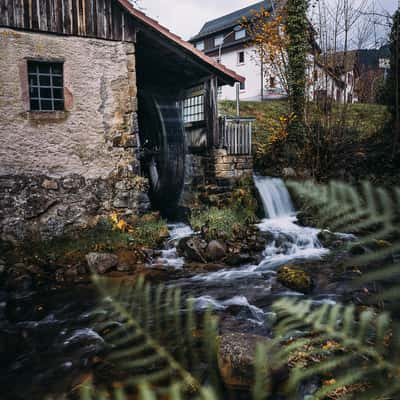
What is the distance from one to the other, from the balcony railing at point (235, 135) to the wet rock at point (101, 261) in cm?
450

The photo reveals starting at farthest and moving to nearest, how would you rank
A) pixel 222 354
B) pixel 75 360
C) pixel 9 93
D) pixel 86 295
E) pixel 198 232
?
pixel 198 232 < pixel 9 93 < pixel 86 295 < pixel 75 360 < pixel 222 354

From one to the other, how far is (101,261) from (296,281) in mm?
3515

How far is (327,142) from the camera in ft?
34.1

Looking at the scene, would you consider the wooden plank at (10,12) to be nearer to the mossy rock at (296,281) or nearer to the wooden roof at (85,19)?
the wooden roof at (85,19)

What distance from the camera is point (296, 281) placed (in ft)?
20.0

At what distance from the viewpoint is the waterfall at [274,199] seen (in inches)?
400

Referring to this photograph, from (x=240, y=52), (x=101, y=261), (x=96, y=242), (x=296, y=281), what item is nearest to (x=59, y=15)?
(x=96, y=242)

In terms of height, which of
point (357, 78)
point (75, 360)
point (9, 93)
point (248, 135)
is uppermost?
point (357, 78)

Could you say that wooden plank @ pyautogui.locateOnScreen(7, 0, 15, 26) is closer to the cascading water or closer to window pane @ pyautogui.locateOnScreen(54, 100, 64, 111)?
window pane @ pyautogui.locateOnScreen(54, 100, 64, 111)

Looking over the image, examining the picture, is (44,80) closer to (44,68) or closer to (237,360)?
(44,68)

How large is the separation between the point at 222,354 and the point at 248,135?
782 centimetres

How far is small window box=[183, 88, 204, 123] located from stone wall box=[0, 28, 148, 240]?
2.40 m

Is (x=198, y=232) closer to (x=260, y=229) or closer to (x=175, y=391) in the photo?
(x=260, y=229)

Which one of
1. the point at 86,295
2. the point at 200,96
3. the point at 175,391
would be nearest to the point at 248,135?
the point at 200,96
